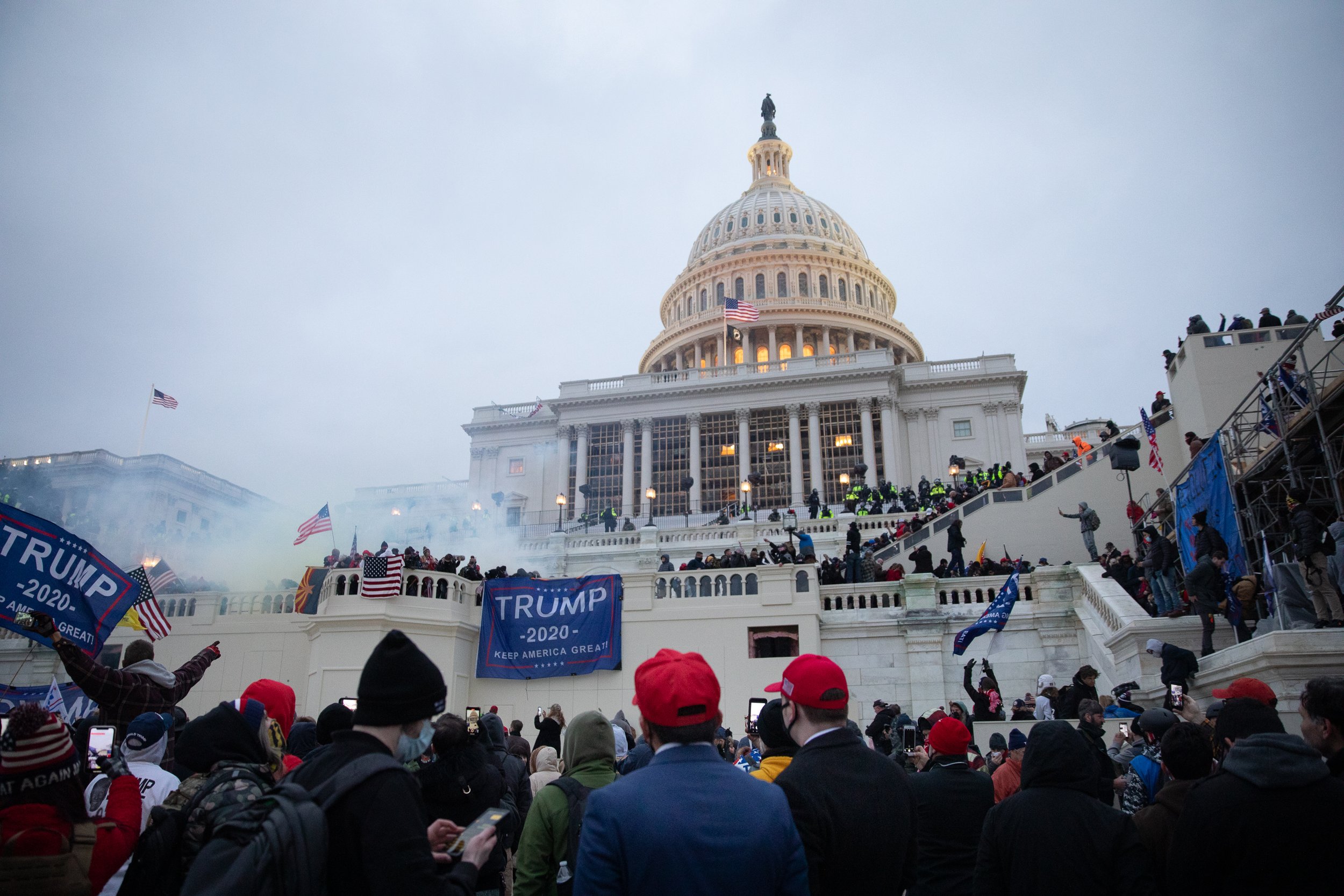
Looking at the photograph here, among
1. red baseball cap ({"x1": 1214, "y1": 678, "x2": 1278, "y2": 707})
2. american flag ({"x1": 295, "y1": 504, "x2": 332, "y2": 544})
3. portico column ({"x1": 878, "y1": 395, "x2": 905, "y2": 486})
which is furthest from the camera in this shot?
portico column ({"x1": 878, "y1": 395, "x2": 905, "y2": 486})

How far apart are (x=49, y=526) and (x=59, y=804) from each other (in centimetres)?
806

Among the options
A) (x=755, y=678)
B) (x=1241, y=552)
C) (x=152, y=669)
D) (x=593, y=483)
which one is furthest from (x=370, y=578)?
(x=593, y=483)

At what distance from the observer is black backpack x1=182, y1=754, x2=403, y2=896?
286 centimetres

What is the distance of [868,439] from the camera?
55188 millimetres

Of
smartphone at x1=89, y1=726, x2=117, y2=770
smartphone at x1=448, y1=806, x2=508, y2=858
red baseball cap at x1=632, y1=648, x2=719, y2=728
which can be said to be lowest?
smartphone at x1=448, y1=806, x2=508, y2=858

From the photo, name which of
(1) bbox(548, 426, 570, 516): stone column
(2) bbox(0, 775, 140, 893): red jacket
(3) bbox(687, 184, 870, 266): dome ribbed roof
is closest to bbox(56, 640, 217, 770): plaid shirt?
(2) bbox(0, 775, 140, 893): red jacket

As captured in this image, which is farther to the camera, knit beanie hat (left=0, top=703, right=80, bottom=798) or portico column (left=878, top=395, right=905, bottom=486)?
portico column (left=878, top=395, right=905, bottom=486)

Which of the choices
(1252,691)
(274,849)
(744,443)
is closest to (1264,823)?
(1252,691)

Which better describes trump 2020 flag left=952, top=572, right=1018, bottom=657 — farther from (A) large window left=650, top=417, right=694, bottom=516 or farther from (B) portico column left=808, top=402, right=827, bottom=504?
(A) large window left=650, top=417, right=694, bottom=516

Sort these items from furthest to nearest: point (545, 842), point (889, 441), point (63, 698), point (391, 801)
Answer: point (889, 441)
point (63, 698)
point (545, 842)
point (391, 801)

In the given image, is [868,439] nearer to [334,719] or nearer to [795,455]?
[795,455]

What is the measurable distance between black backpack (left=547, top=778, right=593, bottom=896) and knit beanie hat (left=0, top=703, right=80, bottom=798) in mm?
2158

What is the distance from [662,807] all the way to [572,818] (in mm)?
1716

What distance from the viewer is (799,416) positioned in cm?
5678
